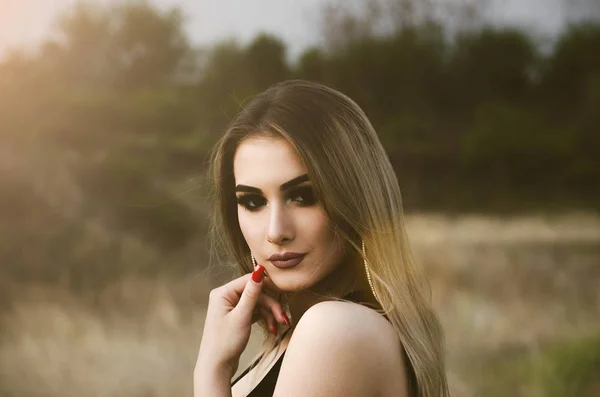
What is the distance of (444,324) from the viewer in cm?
707

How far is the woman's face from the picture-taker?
1986 millimetres

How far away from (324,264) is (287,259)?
107 millimetres

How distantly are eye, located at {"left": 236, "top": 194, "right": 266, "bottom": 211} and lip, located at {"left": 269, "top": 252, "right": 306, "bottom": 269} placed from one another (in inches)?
6.7

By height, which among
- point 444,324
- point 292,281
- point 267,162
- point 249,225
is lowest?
point 444,324

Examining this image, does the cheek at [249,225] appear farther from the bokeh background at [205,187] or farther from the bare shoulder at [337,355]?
the bokeh background at [205,187]

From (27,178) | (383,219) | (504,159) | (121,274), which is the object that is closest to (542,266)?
(504,159)

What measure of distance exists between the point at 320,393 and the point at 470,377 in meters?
5.31

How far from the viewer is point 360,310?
Result: 71.0 inches

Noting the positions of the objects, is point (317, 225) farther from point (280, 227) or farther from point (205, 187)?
point (205, 187)

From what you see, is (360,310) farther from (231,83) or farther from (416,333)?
(231,83)

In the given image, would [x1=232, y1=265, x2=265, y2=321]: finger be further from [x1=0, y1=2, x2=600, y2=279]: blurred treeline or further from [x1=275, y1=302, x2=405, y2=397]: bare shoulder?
[x1=0, y1=2, x2=600, y2=279]: blurred treeline

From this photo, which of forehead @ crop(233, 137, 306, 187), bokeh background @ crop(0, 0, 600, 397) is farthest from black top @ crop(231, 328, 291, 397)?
bokeh background @ crop(0, 0, 600, 397)

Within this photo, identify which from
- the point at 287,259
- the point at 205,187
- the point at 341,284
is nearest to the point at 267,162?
the point at 287,259

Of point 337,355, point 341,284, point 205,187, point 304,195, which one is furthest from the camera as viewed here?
point 205,187
